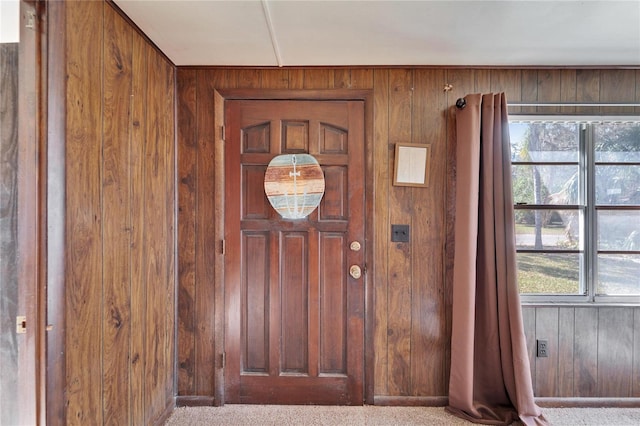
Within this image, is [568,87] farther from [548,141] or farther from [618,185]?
[618,185]

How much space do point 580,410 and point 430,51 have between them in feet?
8.08

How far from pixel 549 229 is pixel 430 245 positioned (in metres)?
0.82

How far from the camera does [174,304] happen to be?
84.9 inches

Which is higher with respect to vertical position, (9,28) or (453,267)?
(9,28)

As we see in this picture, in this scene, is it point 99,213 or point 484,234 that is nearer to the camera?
point 99,213

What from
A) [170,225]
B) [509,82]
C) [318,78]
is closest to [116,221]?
[170,225]

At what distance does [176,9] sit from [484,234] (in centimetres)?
208

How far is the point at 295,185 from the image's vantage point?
2.09 m

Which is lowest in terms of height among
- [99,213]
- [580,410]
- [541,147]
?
[580,410]

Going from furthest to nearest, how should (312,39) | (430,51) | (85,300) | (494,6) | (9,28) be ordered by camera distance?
(430,51), (312,39), (494,6), (85,300), (9,28)

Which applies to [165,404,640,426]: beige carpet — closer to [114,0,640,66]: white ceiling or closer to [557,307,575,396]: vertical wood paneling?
[557,307,575,396]: vertical wood paneling

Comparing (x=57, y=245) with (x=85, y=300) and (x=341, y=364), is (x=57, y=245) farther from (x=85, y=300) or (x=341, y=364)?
(x=341, y=364)

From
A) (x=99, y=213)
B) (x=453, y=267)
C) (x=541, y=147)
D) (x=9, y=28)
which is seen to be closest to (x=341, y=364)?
(x=453, y=267)

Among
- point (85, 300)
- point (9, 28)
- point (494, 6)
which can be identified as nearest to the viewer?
point (9, 28)
